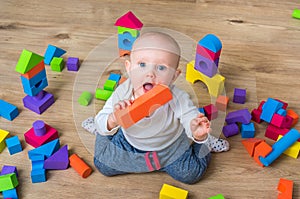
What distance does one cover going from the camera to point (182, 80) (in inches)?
41.5

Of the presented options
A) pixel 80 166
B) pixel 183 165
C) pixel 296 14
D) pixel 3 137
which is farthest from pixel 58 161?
pixel 296 14

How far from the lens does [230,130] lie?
1044mm

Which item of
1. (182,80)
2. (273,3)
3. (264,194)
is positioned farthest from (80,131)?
(273,3)

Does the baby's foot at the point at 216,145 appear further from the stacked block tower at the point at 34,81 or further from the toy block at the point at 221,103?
the stacked block tower at the point at 34,81

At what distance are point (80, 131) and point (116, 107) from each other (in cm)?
26

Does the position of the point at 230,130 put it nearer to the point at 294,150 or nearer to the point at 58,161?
the point at 294,150

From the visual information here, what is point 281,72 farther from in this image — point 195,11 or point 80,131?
point 80,131

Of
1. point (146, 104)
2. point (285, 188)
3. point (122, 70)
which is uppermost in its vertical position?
point (146, 104)

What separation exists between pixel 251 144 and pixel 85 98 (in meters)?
0.40

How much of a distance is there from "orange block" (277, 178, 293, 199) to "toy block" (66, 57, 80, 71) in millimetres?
601

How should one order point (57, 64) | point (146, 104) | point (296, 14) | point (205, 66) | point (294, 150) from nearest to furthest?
point (146, 104), point (294, 150), point (205, 66), point (57, 64), point (296, 14)

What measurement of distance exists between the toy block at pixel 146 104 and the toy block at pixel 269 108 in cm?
35

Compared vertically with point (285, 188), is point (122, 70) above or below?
above

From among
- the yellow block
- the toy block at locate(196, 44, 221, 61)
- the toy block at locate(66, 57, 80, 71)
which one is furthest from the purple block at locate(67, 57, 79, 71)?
the yellow block
